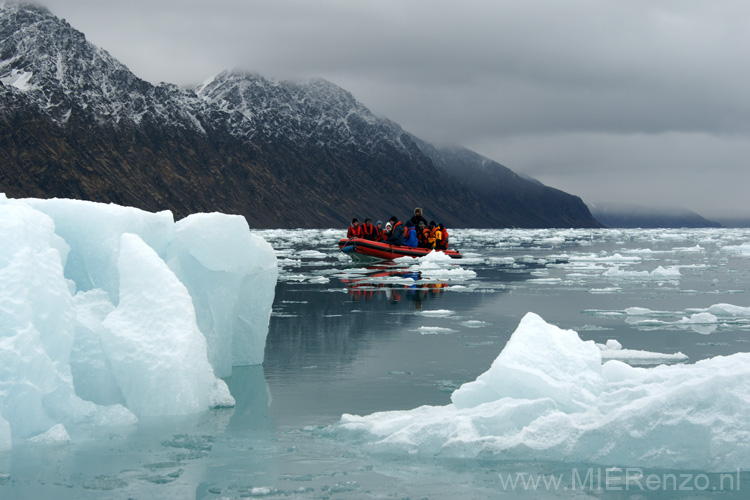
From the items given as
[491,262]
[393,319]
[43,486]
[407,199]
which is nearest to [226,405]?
[43,486]

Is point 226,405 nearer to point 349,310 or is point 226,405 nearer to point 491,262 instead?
point 349,310

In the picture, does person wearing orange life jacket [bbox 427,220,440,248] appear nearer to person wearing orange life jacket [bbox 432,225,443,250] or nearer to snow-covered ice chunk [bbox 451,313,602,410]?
person wearing orange life jacket [bbox 432,225,443,250]

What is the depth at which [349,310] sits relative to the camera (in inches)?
547

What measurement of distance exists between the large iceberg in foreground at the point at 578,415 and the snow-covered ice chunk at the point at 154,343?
1467 mm

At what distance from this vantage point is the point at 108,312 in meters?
6.98

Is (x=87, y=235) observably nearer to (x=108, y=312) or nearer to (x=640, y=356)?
(x=108, y=312)

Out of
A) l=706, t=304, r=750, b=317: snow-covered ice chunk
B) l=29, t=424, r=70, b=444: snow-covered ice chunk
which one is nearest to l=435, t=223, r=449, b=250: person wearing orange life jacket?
l=706, t=304, r=750, b=317: snow-covered ice chunk

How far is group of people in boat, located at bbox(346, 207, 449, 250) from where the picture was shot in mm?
28453

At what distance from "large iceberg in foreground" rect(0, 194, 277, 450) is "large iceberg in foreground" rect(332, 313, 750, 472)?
64.8 inches

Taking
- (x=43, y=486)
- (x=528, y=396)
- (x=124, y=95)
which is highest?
(x=124, y=95)

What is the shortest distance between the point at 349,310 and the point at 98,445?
27.4ft

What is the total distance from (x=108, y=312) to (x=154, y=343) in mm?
774

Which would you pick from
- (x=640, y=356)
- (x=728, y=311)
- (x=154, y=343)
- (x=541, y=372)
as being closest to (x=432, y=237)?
(x=728, y=311)

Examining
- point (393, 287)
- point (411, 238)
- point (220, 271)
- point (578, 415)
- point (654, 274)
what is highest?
point (411, 238)
